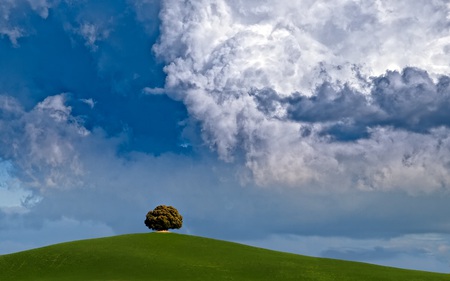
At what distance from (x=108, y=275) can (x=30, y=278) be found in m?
10.3

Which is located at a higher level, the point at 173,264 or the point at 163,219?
the point at 163,219

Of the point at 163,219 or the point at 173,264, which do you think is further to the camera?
the point at 163,219

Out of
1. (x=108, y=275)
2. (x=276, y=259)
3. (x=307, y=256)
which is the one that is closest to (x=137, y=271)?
(x=108, y=275)

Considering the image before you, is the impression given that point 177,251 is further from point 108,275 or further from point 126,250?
point 108,275

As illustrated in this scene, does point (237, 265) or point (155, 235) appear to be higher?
point (155, 235)

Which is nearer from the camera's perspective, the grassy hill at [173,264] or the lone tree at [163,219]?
the grassy hill at [173,264]

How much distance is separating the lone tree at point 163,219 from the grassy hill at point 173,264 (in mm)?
6677

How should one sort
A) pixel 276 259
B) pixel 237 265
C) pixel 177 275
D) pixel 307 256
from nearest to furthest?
1. pixel 177 275
2. pixel 237 265
3. pixel 276 259
4. pixel 307 256

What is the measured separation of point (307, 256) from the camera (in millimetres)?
103375

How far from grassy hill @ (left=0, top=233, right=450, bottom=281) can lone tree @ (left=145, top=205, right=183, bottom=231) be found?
263 inches

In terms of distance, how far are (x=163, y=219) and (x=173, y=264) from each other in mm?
23256

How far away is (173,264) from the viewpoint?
3497 inches

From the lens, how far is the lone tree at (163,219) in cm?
11175

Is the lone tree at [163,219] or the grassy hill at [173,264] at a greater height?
the lone tree at [163,219]
